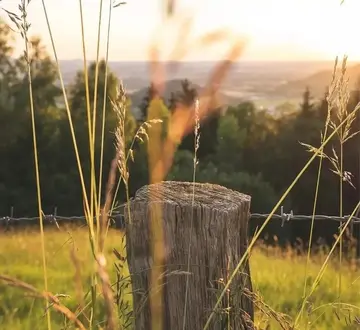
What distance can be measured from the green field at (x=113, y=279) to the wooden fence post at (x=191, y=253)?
0.32m

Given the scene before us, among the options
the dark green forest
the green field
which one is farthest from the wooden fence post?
the dark green forest

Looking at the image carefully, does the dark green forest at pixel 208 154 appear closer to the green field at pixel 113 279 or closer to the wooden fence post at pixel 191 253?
the green field at pixel 113 279

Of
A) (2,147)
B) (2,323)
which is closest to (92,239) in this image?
(2,323)

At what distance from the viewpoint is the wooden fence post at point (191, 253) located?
182 centimetres

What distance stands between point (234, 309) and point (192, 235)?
22cm

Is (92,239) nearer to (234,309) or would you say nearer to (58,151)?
(234,309)

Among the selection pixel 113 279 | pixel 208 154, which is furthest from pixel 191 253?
pixel 208 154

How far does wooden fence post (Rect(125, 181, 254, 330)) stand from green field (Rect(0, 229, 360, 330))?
0.32 m

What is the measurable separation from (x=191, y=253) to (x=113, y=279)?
2.88 m

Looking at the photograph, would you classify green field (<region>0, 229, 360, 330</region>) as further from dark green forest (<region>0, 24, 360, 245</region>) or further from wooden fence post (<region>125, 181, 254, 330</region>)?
dark green forest (<region>0, 24, 360, 245</region>)

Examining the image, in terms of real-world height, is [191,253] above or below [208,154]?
above

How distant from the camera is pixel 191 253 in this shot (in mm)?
1829

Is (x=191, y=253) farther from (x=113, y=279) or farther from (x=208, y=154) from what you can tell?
(x=208, y=154)

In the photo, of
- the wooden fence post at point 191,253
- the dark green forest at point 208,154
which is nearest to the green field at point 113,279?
the wooden fence post at point 191,253
